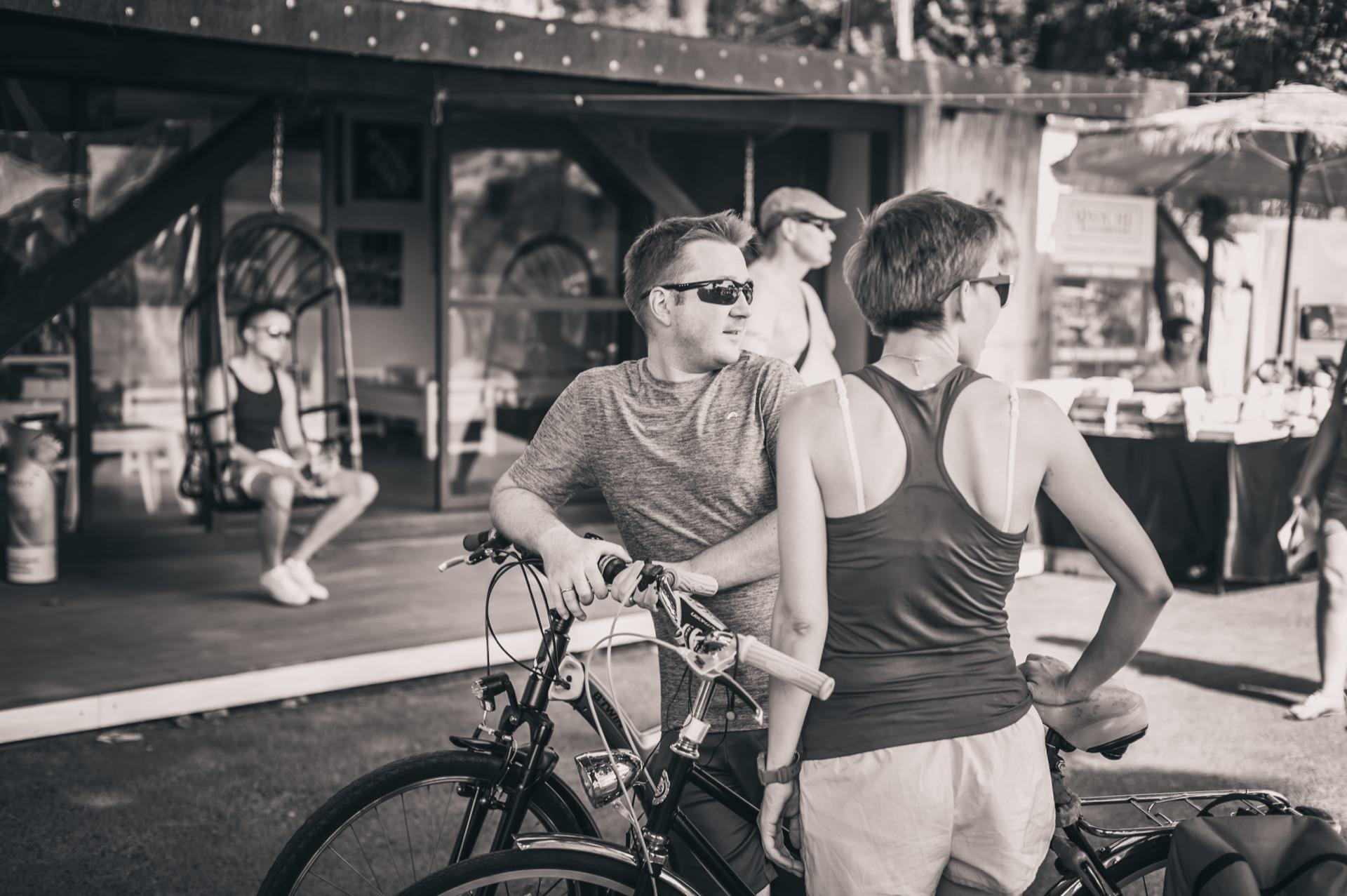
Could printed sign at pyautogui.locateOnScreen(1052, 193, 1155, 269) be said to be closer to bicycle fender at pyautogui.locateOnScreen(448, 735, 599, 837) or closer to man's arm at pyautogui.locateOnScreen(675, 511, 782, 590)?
man's arm at pyautogui.locateOnScreen(675, 511, 782, 590)

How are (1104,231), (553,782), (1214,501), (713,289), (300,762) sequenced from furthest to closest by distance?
(1104,231), (1214,501), (300,762), (713,289), (553,782)

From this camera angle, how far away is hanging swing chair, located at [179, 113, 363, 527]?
716 centimetres

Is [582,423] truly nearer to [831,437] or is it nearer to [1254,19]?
[831,437]

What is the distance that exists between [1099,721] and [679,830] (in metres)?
0.81

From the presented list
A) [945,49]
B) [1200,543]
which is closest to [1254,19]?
[1200,543]

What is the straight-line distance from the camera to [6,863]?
4086 mm

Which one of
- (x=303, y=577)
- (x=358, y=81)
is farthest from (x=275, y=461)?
(x=358, y=81)

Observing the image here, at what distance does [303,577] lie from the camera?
23.7 ft

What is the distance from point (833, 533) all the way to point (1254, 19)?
6424 millimetres

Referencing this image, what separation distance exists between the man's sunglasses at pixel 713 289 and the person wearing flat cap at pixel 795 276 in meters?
Answer: 3.22

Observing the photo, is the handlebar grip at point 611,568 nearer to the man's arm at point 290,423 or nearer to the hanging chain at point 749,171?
the man's arm at point 290,423

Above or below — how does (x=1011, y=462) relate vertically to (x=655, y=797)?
above

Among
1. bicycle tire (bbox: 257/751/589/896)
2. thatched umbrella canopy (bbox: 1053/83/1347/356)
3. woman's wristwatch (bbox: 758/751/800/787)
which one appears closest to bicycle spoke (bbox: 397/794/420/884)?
bicycle tire (bbox: 257/751/589/896)

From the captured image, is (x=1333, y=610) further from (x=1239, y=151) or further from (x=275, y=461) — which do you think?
(x=1239, y=151)
